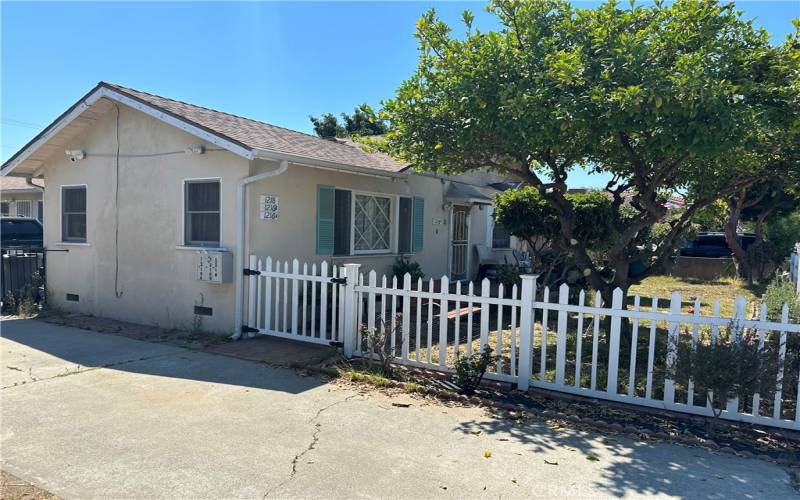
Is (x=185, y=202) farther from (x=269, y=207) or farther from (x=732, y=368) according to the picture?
(x=732, y=368)

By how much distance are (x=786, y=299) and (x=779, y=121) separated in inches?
144

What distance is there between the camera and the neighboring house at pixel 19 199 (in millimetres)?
18022

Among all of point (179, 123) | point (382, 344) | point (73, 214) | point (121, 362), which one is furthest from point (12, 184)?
point (382, 344)

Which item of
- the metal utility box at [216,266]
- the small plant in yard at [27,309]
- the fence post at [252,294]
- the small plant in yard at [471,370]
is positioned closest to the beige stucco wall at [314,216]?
the fence post at [252,294]

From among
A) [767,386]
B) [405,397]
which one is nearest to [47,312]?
[405,397]

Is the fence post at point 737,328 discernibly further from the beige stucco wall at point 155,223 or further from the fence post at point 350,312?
the beige stucco wall at point 155,223

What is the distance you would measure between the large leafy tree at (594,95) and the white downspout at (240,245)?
1.97 meters

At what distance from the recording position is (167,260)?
29.6 feet

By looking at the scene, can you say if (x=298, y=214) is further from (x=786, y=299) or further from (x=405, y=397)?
(x=786, y=299)

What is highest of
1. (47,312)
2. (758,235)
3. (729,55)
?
(729,55)

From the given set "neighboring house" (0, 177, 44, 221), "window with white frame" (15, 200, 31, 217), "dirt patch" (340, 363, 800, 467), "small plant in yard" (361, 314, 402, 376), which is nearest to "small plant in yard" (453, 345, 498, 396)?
"dirt patch" (340, 363, 800, 467)

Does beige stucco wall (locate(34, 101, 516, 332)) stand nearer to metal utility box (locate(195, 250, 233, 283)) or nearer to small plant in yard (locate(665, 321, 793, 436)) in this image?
metal utility box (locate(195, 250, 233, 283))

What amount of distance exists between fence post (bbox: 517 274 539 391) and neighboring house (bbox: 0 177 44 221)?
1767 centimetres

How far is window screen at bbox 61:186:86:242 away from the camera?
34.3 ft
